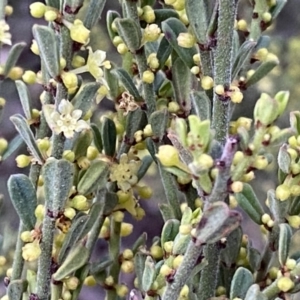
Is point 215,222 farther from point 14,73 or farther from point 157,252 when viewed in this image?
point 14,73

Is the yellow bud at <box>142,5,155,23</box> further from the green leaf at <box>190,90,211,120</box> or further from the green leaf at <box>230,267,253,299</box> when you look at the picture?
the green leaf at <box>230,267,253,299</box>

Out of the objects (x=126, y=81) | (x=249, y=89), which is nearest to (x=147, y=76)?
(x=126, y=81)

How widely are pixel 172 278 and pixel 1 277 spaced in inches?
17.4

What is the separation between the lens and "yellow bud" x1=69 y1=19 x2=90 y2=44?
455mm

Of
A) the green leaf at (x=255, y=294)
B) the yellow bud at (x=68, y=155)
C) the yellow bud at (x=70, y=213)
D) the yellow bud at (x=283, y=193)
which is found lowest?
the yellow bud at (x=70, y=213)

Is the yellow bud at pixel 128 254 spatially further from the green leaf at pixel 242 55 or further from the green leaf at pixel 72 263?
the green leaf at pixel 242 55

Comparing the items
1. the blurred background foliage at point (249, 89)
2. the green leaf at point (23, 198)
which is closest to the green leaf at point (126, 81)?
the green leaf at point (23, 198)

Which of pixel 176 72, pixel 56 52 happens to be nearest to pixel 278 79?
pixel 176 72

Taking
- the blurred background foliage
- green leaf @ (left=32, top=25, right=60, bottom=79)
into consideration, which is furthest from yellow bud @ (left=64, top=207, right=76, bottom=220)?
the blurred background foliage

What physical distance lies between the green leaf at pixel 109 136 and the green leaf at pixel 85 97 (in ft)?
0.17

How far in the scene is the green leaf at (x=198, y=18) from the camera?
19.5 inches

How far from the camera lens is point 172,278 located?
1.34 feet

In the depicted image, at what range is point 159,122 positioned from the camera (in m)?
0.51

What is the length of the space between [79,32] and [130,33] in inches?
2.7
